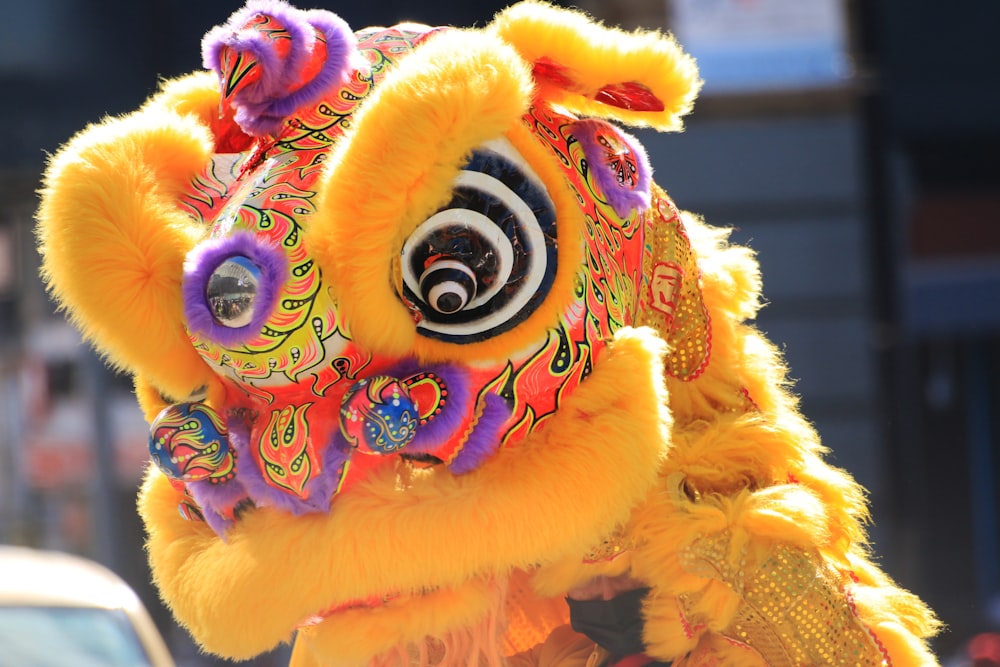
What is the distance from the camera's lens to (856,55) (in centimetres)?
746

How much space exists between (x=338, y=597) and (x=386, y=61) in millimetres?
671

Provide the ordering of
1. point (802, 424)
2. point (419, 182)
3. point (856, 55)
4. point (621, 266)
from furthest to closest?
point (856, 55) < point (802, 424) < point (621, 266) < point (419, 182)

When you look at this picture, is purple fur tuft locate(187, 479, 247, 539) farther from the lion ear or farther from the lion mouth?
the lion ear

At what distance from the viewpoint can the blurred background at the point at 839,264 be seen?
285 inches

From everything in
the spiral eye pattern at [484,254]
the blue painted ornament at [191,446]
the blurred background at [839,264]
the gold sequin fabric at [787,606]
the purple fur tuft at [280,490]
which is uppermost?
the spiral eye pattern at [484,254]

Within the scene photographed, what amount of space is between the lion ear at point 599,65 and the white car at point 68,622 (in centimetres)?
242

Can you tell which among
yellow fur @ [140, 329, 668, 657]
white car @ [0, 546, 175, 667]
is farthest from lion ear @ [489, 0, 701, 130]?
white car @ [0, 546, 175, 667]

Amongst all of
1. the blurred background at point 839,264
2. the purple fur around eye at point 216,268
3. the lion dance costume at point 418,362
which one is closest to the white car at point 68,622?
the lion dance costume at point 418,362

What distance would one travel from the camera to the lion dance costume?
4.84 ft

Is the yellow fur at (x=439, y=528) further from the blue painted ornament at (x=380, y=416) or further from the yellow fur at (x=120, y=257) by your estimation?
the yellow fur at (x=120, y=257)

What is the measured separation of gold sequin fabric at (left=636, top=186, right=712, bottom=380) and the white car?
90.8 inches

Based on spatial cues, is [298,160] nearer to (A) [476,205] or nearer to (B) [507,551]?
(A) [476,205]

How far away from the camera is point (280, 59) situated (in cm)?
158

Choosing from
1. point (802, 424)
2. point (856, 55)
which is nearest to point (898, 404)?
point (856, 55)
